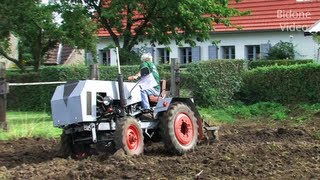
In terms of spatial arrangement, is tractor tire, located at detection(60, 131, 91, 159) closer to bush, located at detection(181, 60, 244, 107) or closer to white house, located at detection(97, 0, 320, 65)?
bush, located at detection(181, 60, 244, 107)

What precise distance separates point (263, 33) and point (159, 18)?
8438mm

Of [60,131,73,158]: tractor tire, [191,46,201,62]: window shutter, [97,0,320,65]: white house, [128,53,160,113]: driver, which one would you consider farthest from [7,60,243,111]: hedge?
[191,46,201,62]: window shutter

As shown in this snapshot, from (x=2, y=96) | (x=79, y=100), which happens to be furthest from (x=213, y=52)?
(x=79, y=100)

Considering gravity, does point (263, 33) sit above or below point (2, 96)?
above

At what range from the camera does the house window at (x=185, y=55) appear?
112ft

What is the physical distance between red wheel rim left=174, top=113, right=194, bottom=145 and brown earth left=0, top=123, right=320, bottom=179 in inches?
11.0

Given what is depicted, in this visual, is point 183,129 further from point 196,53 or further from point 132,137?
point 196,53

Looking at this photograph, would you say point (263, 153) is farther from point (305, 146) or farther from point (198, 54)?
point (198, 54)

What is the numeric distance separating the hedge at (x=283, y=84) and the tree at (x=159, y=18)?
11.3 feet

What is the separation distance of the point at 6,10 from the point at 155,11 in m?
5.69

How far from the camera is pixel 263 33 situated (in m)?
31.3

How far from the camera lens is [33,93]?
24.2m

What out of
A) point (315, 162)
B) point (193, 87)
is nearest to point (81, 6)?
point (193, 87)

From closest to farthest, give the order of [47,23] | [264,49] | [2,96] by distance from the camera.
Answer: [2,96]
[47,23]
[264,49]
